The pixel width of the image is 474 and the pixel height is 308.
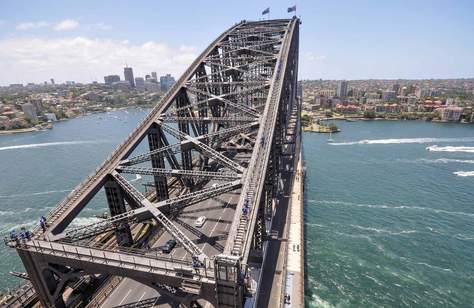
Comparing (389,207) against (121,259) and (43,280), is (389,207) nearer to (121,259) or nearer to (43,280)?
(121,259)

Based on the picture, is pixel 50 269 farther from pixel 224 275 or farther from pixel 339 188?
pixel 339 188

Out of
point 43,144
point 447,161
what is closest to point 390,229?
point 447,161

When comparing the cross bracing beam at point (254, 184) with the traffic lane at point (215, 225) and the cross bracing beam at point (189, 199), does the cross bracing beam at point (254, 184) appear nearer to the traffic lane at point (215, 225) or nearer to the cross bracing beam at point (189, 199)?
the cross bracing beam at point (189, 199)

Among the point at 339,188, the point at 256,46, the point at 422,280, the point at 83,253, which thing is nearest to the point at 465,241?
the point at 422,280

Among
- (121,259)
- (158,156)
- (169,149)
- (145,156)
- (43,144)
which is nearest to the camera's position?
(121,259)

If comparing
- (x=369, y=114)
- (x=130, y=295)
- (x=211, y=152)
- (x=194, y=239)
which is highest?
(x=211, y=152)

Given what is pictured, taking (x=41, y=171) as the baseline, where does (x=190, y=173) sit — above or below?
above

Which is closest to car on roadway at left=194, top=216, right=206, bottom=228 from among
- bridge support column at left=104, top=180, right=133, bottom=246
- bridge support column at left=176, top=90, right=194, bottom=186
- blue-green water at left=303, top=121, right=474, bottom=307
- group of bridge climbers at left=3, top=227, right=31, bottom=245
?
bridge support column at left=176, top=90, right=194, bottom=186
